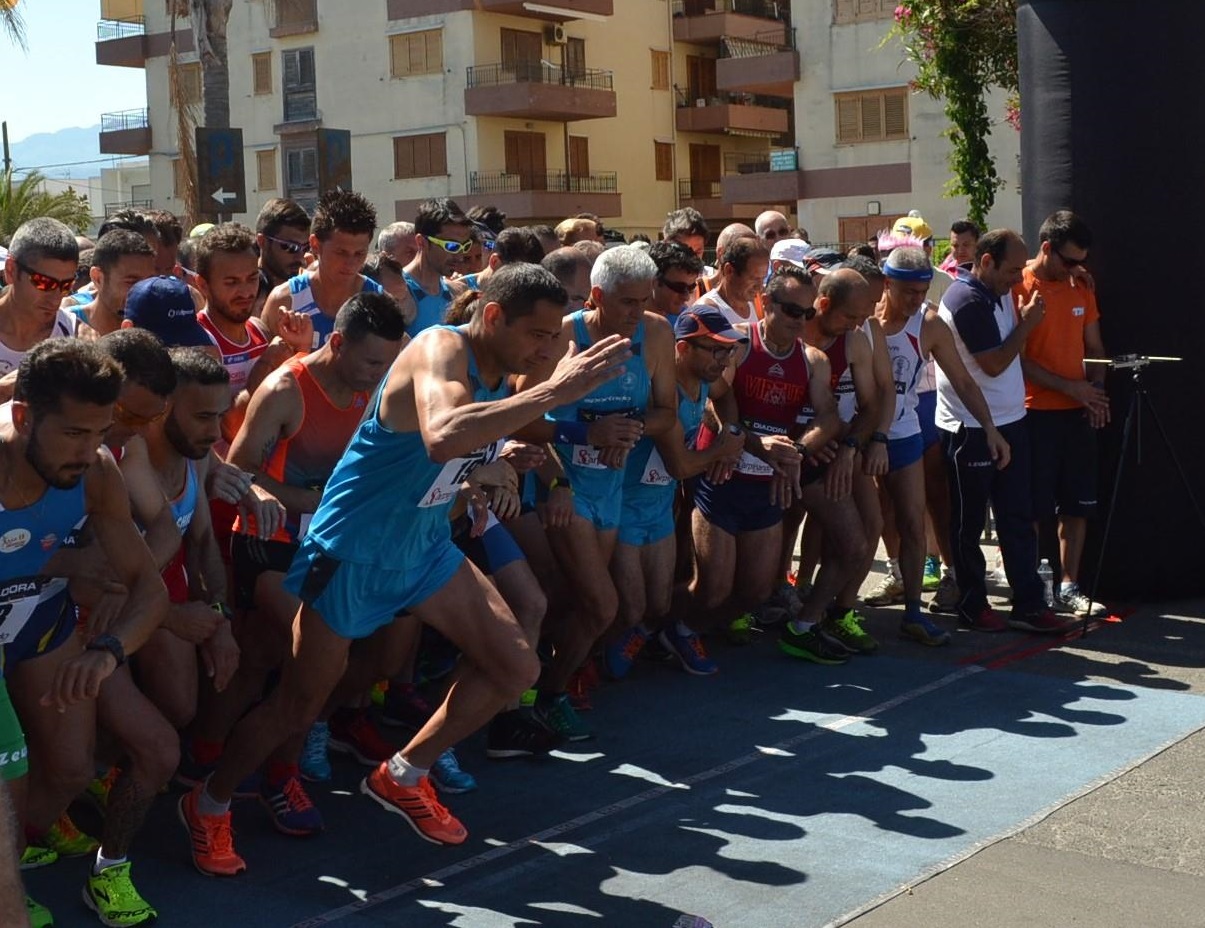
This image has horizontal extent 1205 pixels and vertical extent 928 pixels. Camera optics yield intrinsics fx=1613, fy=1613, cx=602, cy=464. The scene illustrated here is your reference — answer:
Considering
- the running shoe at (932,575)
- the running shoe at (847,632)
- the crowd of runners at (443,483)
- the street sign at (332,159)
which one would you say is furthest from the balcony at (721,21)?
the running shoe at (847,632)

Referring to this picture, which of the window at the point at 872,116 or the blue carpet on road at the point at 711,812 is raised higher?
the window at the point at 872,116

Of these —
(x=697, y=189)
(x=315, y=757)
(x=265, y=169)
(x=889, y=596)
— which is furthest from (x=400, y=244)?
(x=697, y=189)

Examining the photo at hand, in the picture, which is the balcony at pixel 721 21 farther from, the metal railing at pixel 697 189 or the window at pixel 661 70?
the metal railing at pixel 697 189

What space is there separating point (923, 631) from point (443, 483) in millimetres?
3684

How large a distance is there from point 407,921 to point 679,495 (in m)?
3.87

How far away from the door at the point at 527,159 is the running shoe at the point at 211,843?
128 ft

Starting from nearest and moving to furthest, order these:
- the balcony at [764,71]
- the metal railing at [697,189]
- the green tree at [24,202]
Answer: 1. the green tree at [24,202]
2. the balcony at [764,71]
3. the metal railing at [697,189]

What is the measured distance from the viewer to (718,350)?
7.20 metres

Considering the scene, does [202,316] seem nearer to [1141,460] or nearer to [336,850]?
[336,850]

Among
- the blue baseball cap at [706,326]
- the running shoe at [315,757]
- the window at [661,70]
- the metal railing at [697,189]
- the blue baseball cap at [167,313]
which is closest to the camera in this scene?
the blue baseball cap at [167,313]

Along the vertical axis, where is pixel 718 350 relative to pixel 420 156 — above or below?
below

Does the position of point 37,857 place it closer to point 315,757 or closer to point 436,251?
point 315,757

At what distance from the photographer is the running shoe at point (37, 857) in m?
5.28

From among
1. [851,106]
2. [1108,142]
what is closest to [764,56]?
[851,106]
